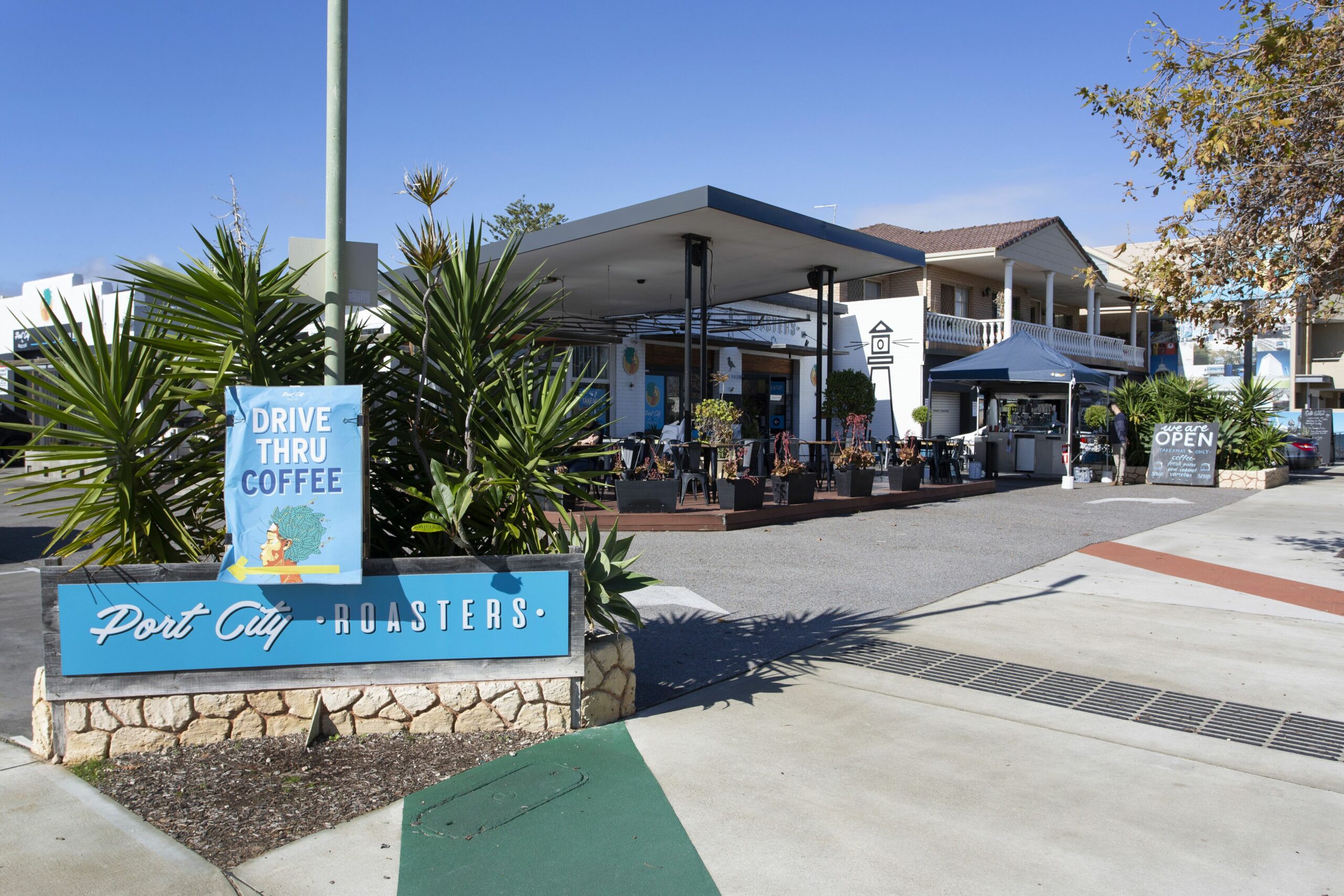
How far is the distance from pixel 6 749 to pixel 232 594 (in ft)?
4.40

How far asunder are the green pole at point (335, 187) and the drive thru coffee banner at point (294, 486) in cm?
38

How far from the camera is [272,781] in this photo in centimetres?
399

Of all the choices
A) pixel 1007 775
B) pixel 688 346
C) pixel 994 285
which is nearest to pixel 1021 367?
pixel 688 346

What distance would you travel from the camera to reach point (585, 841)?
3494 mm

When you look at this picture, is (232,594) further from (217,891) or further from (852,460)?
(852,460)

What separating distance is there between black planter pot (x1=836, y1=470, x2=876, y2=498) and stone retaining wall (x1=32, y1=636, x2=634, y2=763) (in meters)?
9.41

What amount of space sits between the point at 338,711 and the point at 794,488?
29.3 ft

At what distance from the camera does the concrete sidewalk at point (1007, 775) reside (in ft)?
10.9

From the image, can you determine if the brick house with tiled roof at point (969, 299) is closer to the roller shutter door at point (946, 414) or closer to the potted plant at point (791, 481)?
the roller shutter door at point (946, 414)

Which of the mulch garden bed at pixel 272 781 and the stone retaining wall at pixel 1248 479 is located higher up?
the stone retaining wall at pixel 1248 479

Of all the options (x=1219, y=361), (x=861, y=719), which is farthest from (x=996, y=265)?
(x=861, y=719)

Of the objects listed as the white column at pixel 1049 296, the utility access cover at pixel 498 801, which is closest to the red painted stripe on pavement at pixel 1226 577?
the utility access cover at pixel 498 801

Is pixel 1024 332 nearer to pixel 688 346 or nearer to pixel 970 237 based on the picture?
pixel 970 237

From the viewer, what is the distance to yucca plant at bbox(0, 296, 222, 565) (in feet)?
14.1
